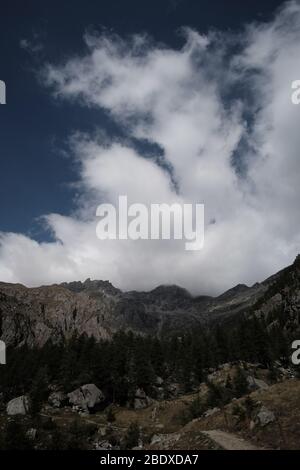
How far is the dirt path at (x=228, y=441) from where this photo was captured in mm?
24342

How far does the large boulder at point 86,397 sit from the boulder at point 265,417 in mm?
56763

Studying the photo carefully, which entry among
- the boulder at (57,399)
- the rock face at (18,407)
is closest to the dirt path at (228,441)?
the rock face at (18,407)

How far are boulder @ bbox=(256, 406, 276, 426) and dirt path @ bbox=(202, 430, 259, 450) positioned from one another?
2380 mm

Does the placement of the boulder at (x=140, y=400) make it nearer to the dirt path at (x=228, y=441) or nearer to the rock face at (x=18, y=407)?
the rock face at (x=18, y=407)

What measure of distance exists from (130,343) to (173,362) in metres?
15.9

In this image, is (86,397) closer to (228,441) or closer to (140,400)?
(140,400)

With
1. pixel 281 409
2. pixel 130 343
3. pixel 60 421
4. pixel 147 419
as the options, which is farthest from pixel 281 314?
pixel 281 409

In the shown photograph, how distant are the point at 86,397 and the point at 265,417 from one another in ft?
196

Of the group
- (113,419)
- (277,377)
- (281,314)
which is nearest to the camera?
(113,419)

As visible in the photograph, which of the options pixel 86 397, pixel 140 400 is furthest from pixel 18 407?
pixel 140 400

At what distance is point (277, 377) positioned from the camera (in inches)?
3076
